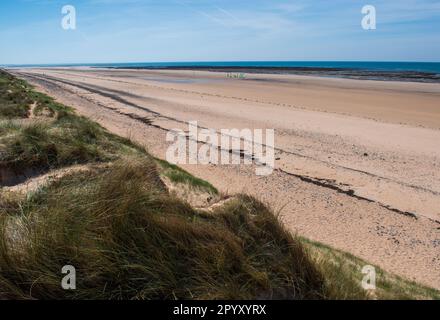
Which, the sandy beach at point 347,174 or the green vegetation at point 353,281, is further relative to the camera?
the sandy beach at point 347,174

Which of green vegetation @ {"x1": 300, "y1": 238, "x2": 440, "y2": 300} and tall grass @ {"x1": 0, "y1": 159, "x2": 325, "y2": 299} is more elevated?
tall grass @ {"x1": 0, "y1": 159, "x2": 325, "y2": 299}

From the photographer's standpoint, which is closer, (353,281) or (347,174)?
(353,281)

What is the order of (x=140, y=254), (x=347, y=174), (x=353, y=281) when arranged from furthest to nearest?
1. (x=347, y=174)
2. (x=353, y=281)
3. (x=140, y=254)

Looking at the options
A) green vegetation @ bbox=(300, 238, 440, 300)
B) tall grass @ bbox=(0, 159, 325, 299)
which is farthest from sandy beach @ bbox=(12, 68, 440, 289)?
tall grass @ bbox=(0, 159, 325, 299)

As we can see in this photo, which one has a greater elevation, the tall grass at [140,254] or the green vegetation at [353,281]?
the tall grass at [140,254]

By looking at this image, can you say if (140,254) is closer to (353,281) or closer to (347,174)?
(353,281)

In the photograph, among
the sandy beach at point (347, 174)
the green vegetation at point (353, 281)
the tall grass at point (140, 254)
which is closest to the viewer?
the tall grass at point (140, 254)

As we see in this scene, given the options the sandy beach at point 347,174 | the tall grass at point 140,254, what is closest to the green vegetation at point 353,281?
the tall grass at point 140,254

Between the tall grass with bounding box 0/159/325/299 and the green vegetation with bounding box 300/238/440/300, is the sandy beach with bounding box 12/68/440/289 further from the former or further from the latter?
the tall grass with bounding box 0/159/325/299

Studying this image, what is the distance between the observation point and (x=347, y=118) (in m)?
18.7

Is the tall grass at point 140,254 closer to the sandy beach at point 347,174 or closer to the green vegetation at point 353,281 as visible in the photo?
the green vegetation at point 353,281

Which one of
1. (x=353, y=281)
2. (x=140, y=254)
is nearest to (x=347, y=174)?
(x=353, y=281)

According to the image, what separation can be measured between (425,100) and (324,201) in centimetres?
2281
